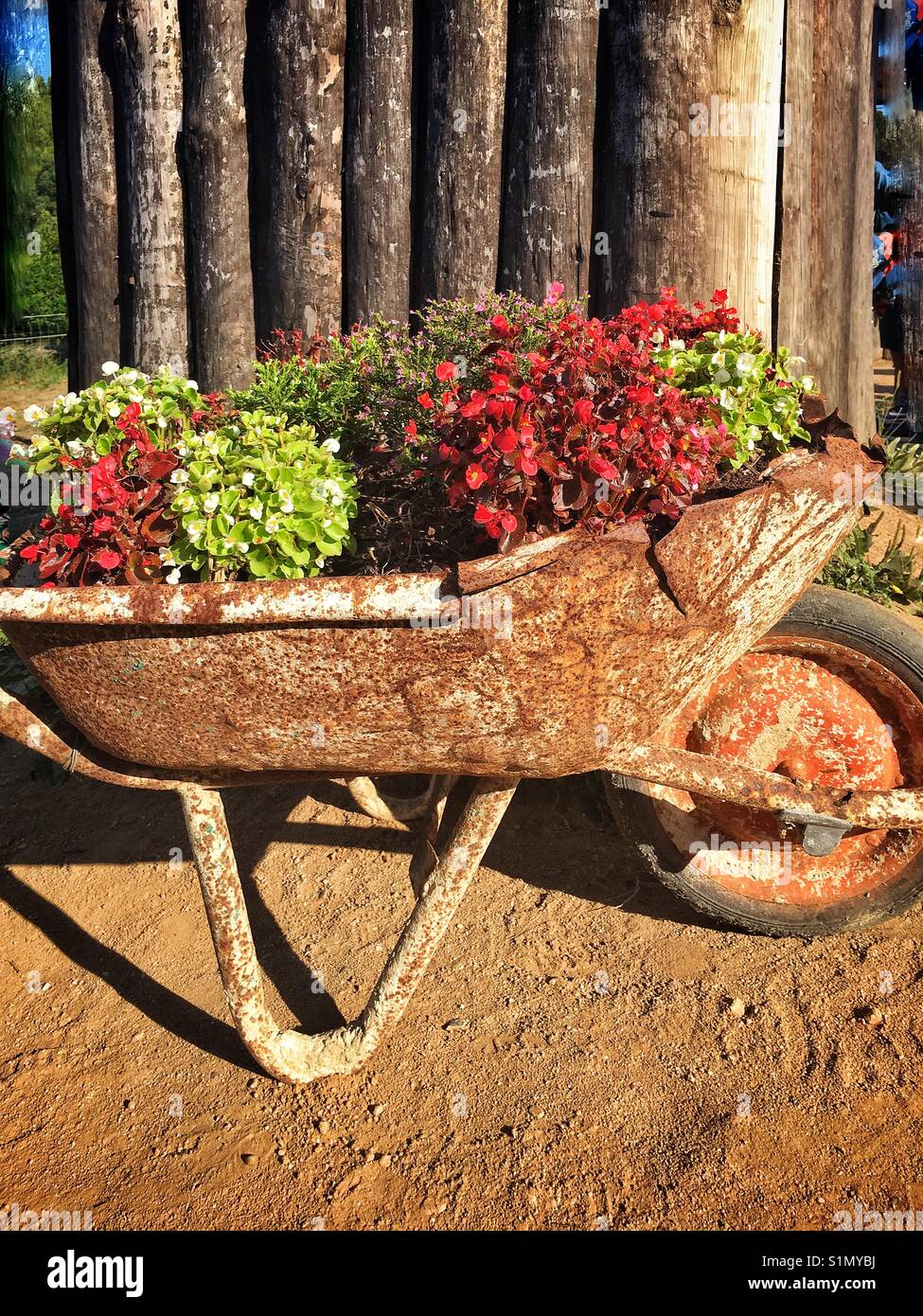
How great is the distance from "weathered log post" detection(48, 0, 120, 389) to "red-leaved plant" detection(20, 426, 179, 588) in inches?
79.9

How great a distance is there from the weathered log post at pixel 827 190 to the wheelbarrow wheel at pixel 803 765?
1129 mm

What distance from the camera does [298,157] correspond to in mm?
2955

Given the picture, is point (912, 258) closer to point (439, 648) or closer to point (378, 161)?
point (378, 161)

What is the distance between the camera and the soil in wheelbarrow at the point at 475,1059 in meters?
1.76

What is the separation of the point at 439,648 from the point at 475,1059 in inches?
40.7

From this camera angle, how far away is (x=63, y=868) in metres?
2.80

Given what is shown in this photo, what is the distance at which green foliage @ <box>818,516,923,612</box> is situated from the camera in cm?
310

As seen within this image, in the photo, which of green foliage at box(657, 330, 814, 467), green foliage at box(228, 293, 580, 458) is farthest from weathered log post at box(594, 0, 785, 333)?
green foliage at box(657, 330, 814, 467)

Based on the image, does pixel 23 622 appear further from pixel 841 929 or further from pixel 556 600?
pixel 841 929

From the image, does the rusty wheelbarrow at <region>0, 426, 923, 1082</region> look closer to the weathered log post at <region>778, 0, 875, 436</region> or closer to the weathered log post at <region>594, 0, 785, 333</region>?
the weathered log post at <region>594, 0, 785, 333</region>

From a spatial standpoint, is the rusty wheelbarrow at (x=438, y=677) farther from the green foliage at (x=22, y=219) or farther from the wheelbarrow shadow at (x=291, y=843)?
the green foliage at (x=22, y=219)

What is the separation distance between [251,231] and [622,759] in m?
2.34

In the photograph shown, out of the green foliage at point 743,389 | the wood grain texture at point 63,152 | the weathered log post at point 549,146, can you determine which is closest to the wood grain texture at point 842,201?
the weathered log post at point 549,146

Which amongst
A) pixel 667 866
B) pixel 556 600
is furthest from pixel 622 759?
pixel 667 866
